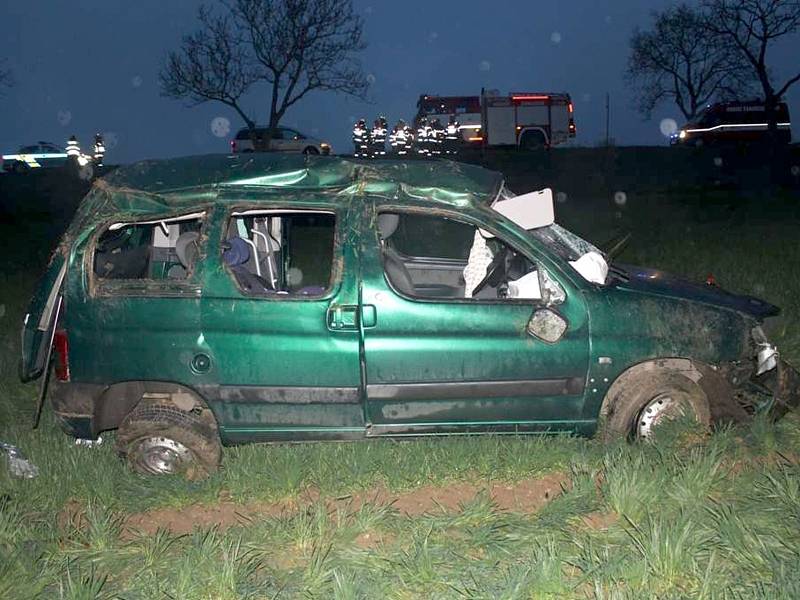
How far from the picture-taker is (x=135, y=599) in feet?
11.9

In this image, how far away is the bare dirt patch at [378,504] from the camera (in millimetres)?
4531

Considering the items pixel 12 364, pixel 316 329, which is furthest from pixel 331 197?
pixel 12 364

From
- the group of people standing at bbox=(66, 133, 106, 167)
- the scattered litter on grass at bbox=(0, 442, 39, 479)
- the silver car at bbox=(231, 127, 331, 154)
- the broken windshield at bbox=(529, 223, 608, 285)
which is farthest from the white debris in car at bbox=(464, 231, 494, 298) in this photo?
the group of people standing at bbox=(66, 133, 106, 167)

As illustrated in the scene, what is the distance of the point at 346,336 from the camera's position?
4.79m

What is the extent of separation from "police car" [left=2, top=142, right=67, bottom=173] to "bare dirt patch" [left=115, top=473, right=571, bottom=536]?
133ft

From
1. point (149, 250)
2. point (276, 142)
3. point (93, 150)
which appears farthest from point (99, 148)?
point (149, 250)

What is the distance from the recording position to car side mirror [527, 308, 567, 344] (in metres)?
4.84

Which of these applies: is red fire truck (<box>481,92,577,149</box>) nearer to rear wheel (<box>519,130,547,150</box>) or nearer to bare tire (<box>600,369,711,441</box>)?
rear wheel (<box>519,130,547,150</box>)

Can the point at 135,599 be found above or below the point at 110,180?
below

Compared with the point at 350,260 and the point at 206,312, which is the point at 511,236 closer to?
the point at 350,260

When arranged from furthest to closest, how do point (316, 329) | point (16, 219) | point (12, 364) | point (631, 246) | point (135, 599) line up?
point (16, 219) → point (631, 246) → point (12, 364) → point (316, 329) → point (135, 599)

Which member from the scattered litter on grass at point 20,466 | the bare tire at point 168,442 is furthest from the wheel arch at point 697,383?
the scattered litter on grass at point 20,466

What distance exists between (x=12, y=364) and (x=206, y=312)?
387 cm

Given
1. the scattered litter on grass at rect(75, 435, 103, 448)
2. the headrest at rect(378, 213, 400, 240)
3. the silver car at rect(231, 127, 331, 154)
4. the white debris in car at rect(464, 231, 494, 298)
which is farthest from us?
the silver car at rect(231, 127, 331, 154)
